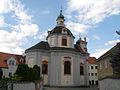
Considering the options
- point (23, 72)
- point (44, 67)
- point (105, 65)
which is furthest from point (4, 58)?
point (23, 72)

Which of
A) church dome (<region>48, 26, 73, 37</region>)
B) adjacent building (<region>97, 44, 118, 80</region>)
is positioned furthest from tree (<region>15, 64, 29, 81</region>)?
church dome (<region>48, 26, 73, 37</region>)

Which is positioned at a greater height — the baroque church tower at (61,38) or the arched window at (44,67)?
the baroque church tower at (61,38)

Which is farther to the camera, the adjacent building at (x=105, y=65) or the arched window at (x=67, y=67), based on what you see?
the arched window at (x=67, y=67)

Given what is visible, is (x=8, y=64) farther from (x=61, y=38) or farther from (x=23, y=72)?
(x=23, y=72)

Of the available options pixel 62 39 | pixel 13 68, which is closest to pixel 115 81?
pixel 62 39

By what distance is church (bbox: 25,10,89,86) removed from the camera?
159 ft

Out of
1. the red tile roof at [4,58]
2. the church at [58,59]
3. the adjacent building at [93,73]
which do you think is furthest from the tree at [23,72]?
the adjacent building at [93,73]

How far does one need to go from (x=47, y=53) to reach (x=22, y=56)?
12.3m

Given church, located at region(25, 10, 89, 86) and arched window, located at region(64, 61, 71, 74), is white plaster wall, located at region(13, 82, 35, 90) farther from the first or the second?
arched window, located at region(64, 61, 71, 74)

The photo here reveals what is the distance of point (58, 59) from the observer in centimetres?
4903

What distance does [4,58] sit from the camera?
54.0 m

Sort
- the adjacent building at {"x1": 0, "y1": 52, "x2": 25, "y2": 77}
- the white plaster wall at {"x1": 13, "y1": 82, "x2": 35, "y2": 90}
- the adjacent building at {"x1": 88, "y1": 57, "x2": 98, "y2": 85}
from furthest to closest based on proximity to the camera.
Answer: the adjacent building at {"x1": 88, "y1": 57, "x2": 98, "y2": 85} → the adjacent building at {"x1": 0, "y1": 52, "x2": 25, "y2": 77} → the white plaster wall at {"x1": 13, "y1": 82, "x2": 35, "y2": 90}

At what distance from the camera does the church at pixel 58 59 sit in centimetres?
4850

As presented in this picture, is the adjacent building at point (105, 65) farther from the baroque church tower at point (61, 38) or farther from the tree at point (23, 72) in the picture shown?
the tree at point (23, 72)
